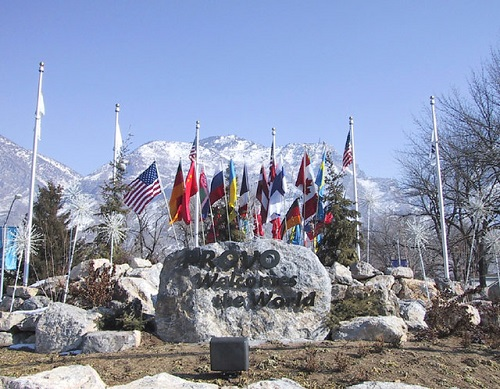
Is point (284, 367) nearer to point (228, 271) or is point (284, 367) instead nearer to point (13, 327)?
point (228, 271)

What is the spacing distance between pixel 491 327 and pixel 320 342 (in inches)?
137

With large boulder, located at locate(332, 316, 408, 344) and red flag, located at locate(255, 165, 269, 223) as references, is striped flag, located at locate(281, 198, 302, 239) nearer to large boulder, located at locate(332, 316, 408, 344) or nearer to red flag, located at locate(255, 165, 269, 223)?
red flag, located at locate(255, 165, 269, 223)

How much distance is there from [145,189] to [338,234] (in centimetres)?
941

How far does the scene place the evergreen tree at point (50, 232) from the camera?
2209 centimetres

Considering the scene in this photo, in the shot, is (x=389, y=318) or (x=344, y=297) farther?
(x=344, y=297)

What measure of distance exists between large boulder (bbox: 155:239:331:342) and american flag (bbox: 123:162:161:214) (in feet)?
18.5

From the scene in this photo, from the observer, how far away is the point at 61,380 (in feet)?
18.8

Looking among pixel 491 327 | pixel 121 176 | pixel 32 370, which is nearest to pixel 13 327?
pixel 32 370

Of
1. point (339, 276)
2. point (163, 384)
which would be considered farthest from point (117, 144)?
point (163, 384)

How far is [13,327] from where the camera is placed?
36.9ft

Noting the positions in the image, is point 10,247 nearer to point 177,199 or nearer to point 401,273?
point 177,199

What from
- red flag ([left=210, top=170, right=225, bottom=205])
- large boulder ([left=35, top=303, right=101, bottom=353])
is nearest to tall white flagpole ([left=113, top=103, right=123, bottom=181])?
red flag ([left=210, top=170, right=225, bottom=205])

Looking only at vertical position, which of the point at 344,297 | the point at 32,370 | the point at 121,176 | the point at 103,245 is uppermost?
the point at 121,176

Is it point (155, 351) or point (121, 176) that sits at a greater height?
point (121, 176)
